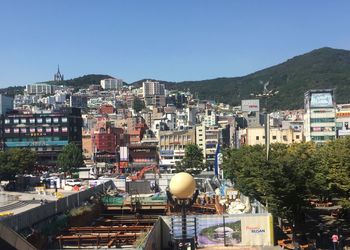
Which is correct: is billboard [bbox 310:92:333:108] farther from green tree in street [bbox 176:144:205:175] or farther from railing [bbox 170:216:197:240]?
railing [bbox 170:216:197:240]

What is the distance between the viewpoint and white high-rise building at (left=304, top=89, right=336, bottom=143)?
106438mm

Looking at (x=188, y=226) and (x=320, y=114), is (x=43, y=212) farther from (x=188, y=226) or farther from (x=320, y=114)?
(x=320, y=114)

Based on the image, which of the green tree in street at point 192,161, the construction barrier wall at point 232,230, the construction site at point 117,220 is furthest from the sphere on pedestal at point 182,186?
the green tree in street at point 192,161

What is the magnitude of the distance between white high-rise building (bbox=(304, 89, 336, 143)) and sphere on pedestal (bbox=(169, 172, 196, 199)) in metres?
91.7

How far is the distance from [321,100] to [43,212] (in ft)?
266

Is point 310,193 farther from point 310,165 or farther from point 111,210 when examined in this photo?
point 111,210

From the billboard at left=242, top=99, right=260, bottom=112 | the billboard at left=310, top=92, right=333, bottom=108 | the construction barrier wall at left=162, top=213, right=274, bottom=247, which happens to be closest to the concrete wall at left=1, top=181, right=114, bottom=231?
the construction barrier wall at left=162, top=213, right=274, bottom=247

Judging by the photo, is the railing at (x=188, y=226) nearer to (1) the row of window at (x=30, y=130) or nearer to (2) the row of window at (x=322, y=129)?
(2) the row of window at (x=322, y=129)

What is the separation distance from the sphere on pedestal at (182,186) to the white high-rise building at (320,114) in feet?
301

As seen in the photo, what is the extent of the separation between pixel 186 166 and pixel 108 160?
42.2 m

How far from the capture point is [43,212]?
1519 inches

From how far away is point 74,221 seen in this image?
45.2 m

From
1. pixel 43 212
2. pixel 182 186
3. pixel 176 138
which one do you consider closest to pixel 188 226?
pixel 43 212

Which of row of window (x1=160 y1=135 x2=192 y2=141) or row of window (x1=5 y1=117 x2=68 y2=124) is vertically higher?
row of window (x1=5 y1=117 x2=68 y2=124)
